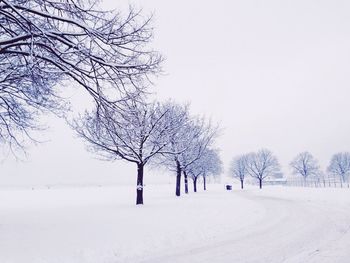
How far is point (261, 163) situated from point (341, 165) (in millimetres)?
26919

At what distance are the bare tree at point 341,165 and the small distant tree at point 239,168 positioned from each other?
87.3ft

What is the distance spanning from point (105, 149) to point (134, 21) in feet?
42.2

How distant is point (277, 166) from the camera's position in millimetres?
85625

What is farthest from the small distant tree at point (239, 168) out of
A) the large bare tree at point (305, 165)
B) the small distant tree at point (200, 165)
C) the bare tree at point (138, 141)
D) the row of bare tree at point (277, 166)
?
the bare tree at point (138, 141)

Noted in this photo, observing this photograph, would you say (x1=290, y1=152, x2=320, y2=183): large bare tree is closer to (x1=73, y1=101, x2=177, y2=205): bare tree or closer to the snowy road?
(x1=73, y1=101, x2=177, y2=205): bare tree

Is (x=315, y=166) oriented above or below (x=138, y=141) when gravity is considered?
above

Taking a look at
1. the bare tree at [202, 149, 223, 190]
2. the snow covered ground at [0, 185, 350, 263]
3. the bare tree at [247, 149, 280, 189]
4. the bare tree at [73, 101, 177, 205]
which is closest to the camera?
the snow covered ground at [0, 185, 350, 263]

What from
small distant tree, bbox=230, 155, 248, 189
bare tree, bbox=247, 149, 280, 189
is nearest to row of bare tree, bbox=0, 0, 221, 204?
bare tree, bbox=247, 149, 280, 189

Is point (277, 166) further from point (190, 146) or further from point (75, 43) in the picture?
point (75, 43)

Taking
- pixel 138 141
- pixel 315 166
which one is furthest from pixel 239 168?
pixel 138 141

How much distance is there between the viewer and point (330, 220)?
12.0 meters

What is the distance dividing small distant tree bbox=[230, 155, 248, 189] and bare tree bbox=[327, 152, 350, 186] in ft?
87.3

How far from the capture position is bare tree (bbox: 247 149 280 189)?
7794cm

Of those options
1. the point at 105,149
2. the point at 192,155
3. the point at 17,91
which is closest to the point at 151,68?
the point at 17,91
